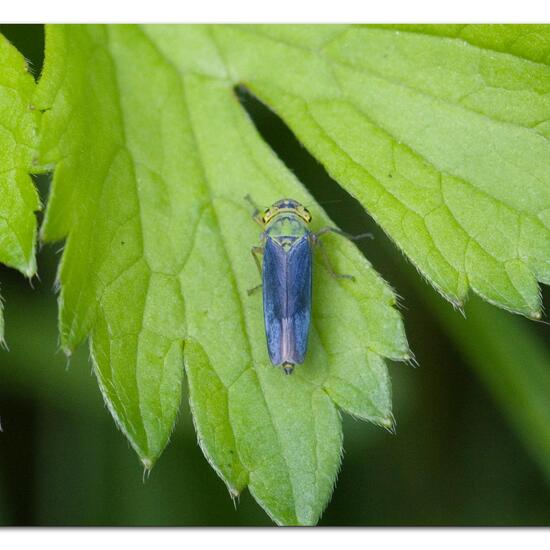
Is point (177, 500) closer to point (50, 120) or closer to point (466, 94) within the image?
point (50, 120)

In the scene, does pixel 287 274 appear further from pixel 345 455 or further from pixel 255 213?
pixel 345 455

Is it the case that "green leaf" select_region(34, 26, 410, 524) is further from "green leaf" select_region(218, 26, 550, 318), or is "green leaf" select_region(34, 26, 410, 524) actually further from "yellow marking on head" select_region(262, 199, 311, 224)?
"green leaf" select_region(218, 26, 550, 318)

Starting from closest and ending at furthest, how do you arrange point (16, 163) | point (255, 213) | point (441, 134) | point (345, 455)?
1. point (16, 163)
2. point (441, 134)
3. point (255, 213)
4. point (345, 455)

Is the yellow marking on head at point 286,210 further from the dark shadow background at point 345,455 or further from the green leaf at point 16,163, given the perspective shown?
the green leaf at point 16,163

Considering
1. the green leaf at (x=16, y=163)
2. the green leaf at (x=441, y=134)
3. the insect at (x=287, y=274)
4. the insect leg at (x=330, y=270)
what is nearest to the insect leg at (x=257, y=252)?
the insect at (x=287, y=274)

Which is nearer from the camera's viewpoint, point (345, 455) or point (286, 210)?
point (286, 210)

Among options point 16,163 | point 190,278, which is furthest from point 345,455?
point 16,163

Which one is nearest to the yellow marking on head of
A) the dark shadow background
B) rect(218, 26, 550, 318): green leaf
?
rect(218, 26, 550, 318): green leaf
